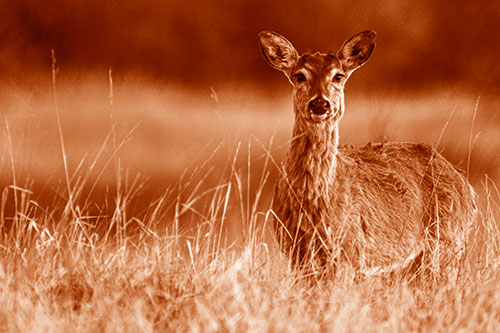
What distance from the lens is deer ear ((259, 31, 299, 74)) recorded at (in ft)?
24.9

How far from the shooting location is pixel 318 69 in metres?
7.19

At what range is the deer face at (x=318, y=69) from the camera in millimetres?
6922

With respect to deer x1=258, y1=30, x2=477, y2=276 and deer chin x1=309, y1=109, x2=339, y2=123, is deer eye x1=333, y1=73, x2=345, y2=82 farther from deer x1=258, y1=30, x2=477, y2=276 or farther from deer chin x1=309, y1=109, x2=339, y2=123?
deer chin x1=309, y1=109, x2=339, y2=123

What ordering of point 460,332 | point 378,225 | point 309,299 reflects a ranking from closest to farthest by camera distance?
point 460,332 < point 309,299 < point 378,225

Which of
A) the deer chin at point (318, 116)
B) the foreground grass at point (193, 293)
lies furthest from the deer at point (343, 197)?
the foreground grass at point (193, 293)

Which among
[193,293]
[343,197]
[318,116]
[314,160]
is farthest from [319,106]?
[193,293]

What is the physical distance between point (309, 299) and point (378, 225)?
6.53 ft

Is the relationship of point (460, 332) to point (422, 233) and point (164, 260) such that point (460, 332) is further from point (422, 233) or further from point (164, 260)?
point (422, 233)


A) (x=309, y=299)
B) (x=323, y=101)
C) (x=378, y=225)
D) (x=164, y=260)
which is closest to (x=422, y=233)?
(x=378, y=225)

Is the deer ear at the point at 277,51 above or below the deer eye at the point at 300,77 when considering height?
above

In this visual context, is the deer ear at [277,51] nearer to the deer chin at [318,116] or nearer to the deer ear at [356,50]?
the deer ear at [356,50]

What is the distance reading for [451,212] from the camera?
7.98 m

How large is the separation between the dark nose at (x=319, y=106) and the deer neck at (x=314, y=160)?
169 mm

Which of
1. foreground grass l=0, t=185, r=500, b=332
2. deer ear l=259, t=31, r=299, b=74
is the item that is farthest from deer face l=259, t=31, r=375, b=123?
foreground grass l=0, t=185, r=500, b=332
